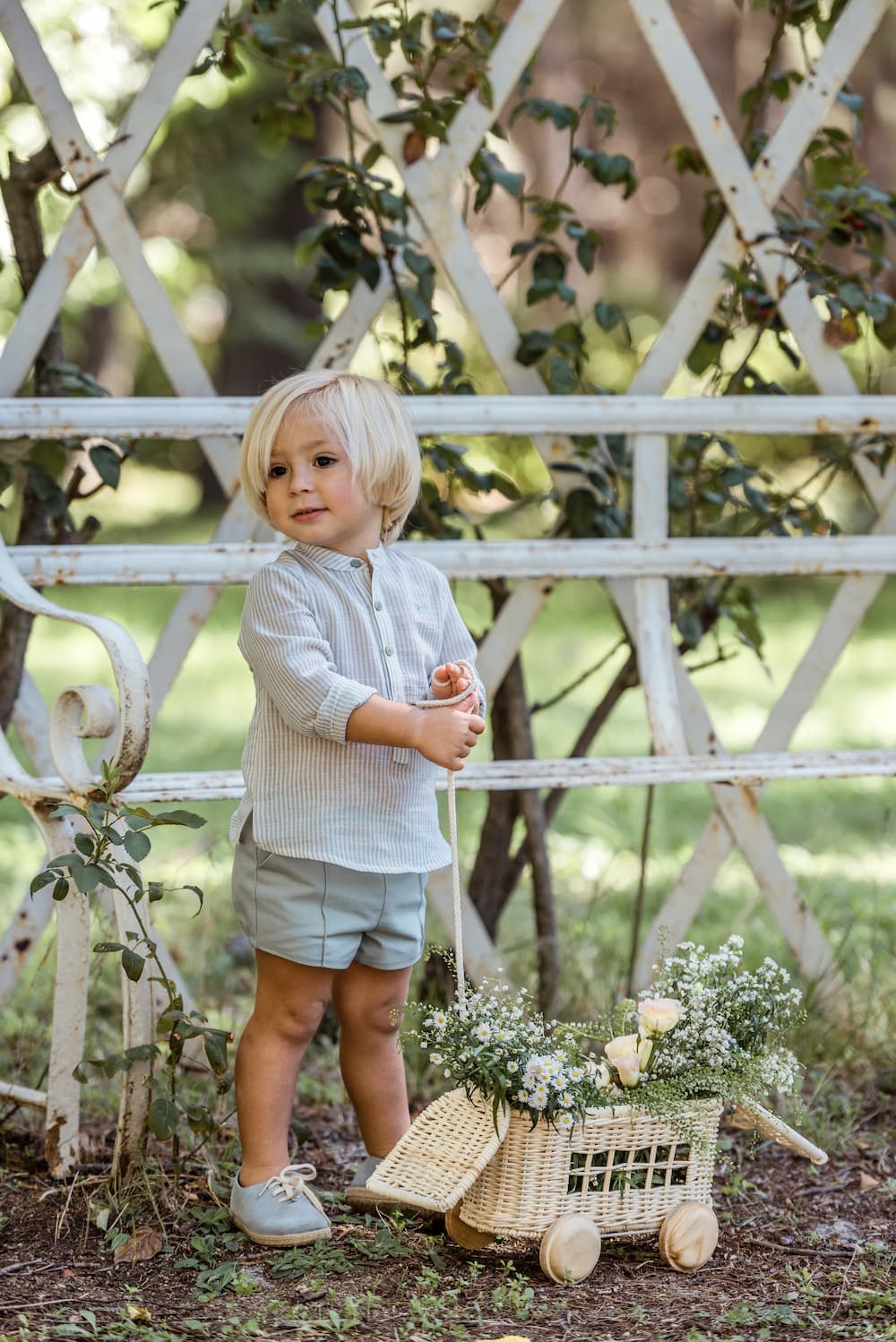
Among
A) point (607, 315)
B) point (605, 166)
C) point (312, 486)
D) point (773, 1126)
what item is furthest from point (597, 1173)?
point (605, 166)

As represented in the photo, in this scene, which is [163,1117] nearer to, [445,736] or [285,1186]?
[285,1186]

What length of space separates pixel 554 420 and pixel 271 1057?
1.24 metres

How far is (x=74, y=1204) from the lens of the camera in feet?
6.56

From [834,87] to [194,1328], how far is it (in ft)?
7.79

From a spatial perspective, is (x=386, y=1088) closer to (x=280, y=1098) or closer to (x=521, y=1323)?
(x=280, y=1098)

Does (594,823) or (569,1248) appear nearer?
(569,1248)

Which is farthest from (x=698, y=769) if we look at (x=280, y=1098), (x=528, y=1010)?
(x=280, y=1098)

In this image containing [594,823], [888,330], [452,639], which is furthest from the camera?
[594,823]

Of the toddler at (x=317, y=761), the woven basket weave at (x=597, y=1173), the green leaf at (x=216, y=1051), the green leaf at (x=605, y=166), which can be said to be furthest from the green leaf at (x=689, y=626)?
the green leaf at (x=216, y=1051)

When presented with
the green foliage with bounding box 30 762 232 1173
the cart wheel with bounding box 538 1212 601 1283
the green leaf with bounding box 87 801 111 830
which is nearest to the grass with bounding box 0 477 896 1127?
the green foliage with bounding box 30 762 232 1173

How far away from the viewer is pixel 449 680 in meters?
1.91

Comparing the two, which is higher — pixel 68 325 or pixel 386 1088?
pixel 68 325

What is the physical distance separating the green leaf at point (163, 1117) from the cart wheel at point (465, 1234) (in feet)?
1.24

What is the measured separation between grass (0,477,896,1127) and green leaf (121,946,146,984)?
1.30ft
